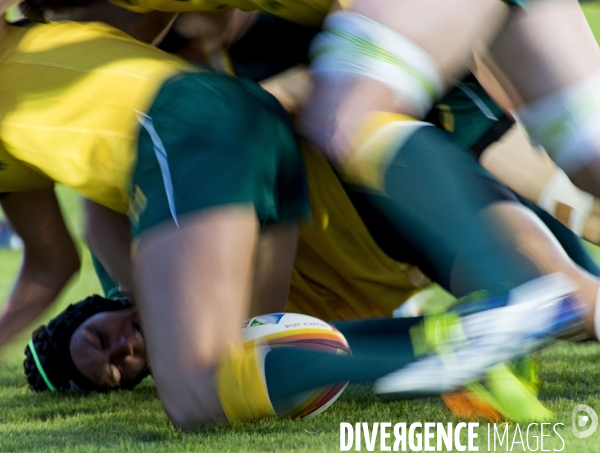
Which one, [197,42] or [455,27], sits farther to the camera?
[197,42]

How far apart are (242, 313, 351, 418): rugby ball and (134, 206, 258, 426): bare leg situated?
2.7 inches

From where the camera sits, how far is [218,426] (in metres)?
1.48

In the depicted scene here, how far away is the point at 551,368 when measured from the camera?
1990 millimetres

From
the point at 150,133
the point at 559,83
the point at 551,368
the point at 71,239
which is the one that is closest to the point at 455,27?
the point at 559,83

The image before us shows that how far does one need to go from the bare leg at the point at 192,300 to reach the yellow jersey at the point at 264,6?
0.43m

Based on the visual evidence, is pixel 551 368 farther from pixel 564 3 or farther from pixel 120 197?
pixel 120 197

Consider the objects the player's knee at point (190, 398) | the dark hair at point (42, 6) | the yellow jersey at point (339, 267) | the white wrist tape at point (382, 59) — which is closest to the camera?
the player's knee at point (190, 398)

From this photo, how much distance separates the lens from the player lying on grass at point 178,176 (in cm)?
147

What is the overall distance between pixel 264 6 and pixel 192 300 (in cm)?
60

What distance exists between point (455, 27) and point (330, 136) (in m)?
0.30

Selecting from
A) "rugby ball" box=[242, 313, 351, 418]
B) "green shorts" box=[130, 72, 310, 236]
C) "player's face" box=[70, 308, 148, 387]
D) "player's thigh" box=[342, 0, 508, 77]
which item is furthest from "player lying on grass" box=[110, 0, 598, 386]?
"player's face" box=[70, 308, 148, 387]

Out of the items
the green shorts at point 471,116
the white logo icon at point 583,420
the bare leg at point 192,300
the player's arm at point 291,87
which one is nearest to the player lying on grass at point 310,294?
the player's arm at point 291,87

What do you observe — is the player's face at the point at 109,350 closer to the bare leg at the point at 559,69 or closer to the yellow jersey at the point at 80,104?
the yellow jersey at the point at 80,104

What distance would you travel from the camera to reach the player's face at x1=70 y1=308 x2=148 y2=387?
2.04m
